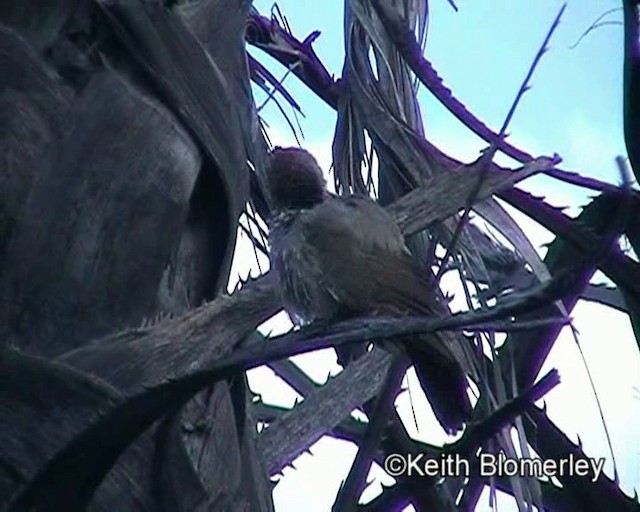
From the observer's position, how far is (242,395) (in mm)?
1952

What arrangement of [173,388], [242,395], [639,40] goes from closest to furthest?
[173,388]
[639,40]
[242,395]

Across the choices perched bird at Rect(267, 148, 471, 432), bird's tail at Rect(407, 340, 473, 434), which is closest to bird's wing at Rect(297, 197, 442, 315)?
perched bird at Rect(267, 148, 471, 432)

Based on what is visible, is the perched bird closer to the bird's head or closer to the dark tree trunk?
the bird's head

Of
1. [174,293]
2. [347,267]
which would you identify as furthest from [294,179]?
[174,293]

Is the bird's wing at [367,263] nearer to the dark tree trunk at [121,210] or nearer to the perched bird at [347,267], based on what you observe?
the perched bird at [347,267]

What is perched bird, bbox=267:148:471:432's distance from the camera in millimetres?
2154

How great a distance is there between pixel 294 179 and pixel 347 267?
19 cm

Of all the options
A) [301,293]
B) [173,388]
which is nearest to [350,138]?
[301,293]

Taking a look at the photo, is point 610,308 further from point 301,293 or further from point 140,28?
point 140,28

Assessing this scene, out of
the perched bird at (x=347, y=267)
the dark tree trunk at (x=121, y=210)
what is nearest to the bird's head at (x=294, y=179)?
the perched bird at (x=347, y=267)

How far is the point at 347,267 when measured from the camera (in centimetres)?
241

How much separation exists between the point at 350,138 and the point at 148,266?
3.72 feet

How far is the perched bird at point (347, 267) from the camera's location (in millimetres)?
2154

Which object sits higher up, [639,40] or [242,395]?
[639,40]
